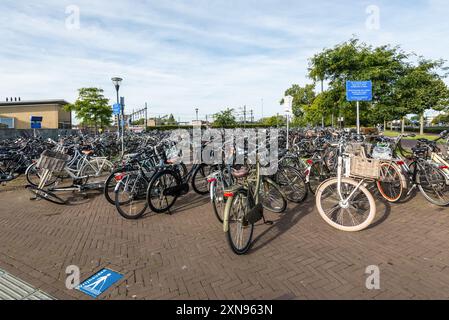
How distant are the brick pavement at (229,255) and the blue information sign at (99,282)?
3.0 inches

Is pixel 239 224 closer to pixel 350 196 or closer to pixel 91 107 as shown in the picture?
pixel 350 196

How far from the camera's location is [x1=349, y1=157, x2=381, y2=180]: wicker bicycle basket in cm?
335

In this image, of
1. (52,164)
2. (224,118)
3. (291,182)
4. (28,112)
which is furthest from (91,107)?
(291,182)

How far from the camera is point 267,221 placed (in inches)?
152

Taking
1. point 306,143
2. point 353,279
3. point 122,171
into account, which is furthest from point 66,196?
point 306,143

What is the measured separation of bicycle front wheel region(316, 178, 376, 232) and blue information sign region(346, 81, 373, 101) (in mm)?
4874

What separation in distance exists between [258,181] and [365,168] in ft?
4.81

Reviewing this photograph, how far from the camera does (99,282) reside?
2502 millimetres

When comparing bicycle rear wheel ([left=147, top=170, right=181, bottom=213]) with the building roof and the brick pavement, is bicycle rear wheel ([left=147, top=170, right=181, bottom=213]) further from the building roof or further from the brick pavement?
the building roof

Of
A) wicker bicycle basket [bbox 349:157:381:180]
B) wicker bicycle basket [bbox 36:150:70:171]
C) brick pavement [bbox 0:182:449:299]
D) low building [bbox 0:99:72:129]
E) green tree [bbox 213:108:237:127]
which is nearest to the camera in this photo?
brick pavement [bbox 0:182:449:299]

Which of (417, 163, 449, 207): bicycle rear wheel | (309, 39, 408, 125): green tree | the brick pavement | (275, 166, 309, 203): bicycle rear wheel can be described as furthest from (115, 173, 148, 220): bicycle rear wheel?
(309, 39, 408, 125): green tree
